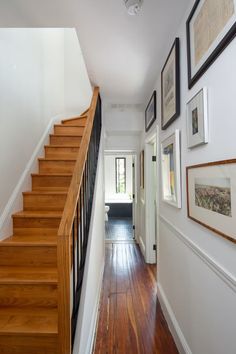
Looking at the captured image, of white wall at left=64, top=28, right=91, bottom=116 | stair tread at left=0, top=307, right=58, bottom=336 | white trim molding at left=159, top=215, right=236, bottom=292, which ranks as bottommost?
stair tread at left=0, top=307, right=58, bottom=336

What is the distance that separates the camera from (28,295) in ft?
5.60

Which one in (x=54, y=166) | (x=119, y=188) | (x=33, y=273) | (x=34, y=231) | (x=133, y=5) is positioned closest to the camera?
(x=133, y=5)

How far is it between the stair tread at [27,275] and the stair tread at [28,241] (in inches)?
8.0

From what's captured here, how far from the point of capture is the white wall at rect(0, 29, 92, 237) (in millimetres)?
2227

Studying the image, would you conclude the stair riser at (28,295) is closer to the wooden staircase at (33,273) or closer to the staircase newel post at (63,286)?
the wooden staircase at (33,273)

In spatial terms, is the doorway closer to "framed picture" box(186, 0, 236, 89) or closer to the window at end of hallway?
"framed picture" box(186, 0, 236, 89)

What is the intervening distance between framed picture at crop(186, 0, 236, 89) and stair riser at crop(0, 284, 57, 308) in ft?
5.96

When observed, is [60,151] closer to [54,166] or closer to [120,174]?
[54,166]

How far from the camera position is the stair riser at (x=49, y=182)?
110 inches

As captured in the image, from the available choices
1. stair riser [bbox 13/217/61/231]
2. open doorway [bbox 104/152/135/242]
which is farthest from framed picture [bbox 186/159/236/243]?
open doorway [bbox 104/152/135/242]

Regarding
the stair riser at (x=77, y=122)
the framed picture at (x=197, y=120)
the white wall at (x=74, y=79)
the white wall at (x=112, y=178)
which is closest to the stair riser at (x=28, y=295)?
the framed picture at (x=197, y=120)

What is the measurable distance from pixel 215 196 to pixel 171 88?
1.17 metres

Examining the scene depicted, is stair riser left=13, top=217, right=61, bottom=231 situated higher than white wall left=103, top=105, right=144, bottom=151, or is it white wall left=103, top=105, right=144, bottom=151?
white wall left=103, top=105, right=144, bottom=151

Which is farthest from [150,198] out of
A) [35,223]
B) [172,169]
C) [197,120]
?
[197,120]
